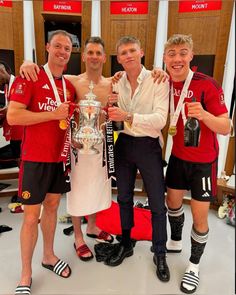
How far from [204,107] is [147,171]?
0.57 metres

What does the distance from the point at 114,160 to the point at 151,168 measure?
0.94ft

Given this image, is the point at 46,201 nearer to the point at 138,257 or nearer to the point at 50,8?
the point at 138,257

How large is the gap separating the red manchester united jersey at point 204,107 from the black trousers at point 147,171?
187 millimetres

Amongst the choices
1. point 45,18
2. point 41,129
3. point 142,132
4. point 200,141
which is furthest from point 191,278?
point 45,18

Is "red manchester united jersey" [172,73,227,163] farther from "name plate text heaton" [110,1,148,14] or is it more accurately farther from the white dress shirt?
"name plate text heaton" [110,1,148,14]

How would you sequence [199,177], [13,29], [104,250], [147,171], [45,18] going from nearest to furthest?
[199,177] → [147,171] → [104,250] → [13,29] → [45,18]

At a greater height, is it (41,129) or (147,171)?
(41,129)

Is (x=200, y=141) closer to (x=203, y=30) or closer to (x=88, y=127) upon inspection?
(x=88, y=127)

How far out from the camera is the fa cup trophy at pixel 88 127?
1.63m

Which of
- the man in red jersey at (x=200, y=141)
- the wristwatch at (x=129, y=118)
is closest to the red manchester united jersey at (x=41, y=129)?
the wristwatch at (x=129, y=118)

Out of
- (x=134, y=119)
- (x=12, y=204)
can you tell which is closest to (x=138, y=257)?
(x=134, y=119)

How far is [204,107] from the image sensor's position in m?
1.67

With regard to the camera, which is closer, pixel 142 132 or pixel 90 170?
pixel 142 132

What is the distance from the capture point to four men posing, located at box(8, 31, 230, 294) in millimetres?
1608
